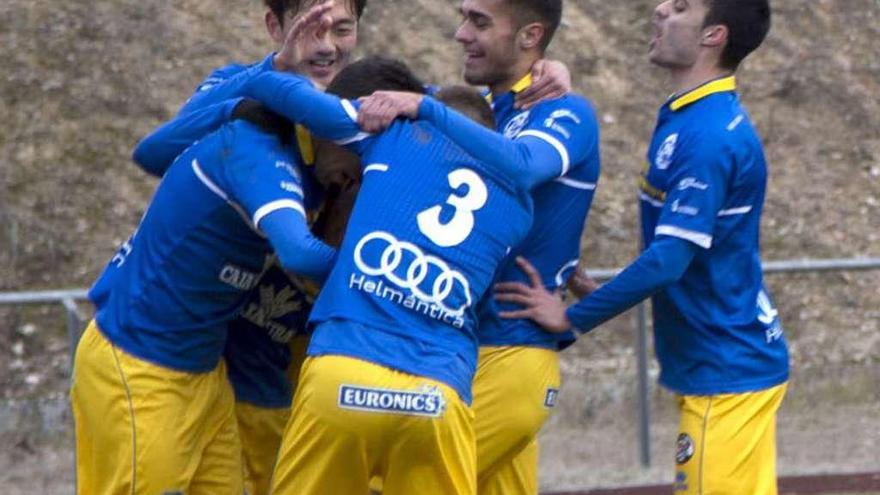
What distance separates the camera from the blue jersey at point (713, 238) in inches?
224

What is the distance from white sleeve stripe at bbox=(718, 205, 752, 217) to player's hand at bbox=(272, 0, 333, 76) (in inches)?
53.9

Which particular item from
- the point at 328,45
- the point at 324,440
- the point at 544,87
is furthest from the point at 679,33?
the point at 324,440

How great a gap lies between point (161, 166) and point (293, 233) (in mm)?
927

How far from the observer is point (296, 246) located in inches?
195

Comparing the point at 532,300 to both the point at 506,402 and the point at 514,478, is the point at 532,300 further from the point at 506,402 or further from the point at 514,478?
the point at 514,478

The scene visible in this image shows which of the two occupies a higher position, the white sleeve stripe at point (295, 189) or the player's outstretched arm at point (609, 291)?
the white sleeve stripe at point (295, 189)

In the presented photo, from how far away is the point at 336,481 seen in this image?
4.92 m

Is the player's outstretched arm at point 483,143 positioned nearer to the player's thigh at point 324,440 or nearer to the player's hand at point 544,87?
the player's hand at point 544,87

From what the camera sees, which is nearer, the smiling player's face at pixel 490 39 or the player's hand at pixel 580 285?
the smiling player's face at pixel 490 39

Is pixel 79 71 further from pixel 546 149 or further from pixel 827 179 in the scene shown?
pixel 546 149

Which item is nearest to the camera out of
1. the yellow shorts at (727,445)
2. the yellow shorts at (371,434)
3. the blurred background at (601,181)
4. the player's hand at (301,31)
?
the yellow shorts at (371,434)

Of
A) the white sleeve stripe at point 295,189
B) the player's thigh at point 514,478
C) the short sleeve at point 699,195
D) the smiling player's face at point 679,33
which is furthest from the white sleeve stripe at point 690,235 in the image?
the white sleeve stripe at point 295,189

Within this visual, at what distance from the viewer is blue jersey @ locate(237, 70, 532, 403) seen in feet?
16.0

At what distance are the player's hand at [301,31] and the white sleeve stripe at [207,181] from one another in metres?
0.58
